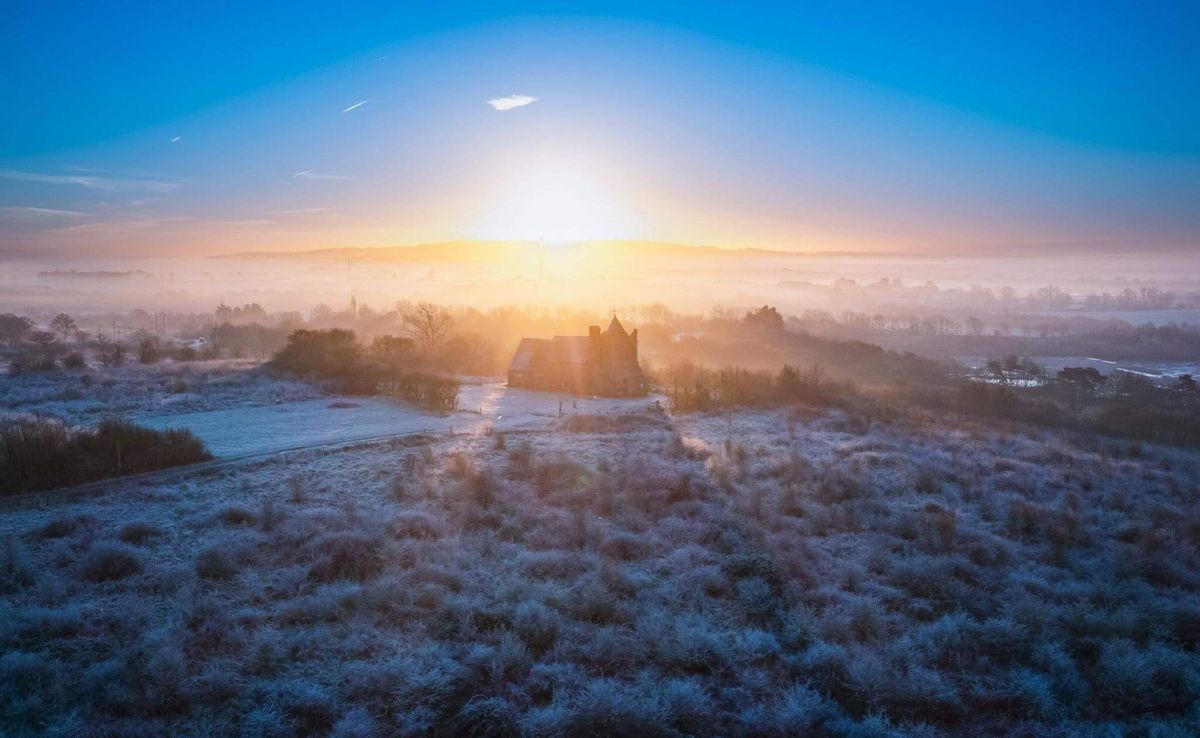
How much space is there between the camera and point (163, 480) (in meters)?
14.7

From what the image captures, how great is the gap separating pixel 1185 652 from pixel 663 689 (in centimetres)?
708

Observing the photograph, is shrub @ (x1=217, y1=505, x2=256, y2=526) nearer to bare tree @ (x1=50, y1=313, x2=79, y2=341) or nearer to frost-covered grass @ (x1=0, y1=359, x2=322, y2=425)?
frost-covered grass @ (x1=0, y1=359, x2=322, y2=425)

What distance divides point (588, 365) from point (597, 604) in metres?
22.7

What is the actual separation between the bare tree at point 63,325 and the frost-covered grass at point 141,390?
894 inches

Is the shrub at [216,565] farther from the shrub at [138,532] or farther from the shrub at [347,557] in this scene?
the shrub at [138,532]

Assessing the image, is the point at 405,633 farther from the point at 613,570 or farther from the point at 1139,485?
the point at 1139,485

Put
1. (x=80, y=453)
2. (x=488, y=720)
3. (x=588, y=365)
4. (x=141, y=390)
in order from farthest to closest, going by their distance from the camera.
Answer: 1. (x=588, y=365)
2. (x=141, y=390)
3. (x=80, y=453)
4. (x=488, y=720)

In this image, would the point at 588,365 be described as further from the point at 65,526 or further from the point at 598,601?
the point at 598,601

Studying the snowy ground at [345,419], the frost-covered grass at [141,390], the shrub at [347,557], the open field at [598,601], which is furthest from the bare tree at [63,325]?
the shrub at [347,557]

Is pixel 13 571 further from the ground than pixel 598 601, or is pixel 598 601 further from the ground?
pixel 13 571

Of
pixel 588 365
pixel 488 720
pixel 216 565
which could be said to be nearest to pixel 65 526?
pixel 216 565

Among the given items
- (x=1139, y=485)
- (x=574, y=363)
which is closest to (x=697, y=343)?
(x=574, y=363)

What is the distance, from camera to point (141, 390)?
27156 millimetres

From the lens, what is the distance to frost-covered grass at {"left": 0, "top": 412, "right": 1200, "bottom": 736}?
7.33m
